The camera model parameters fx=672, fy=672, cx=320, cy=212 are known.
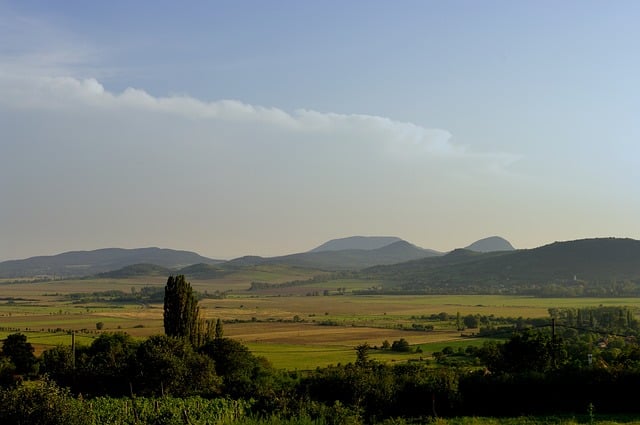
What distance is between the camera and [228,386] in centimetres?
4391

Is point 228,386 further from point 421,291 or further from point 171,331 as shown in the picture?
point 421,291

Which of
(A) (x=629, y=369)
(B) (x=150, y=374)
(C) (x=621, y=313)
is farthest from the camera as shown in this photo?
(C) (x=621, y=313)

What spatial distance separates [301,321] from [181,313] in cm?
5430

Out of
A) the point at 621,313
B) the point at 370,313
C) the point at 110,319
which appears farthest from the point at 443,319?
the point at 110,319

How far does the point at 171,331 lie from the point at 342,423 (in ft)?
138

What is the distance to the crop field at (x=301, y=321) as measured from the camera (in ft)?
230

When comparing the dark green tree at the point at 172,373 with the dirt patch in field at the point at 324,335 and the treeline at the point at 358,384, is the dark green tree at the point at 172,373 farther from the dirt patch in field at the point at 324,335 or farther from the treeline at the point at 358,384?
the dirt patch in field at the point at 324,335

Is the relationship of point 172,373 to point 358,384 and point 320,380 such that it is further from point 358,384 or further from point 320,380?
point 358,384

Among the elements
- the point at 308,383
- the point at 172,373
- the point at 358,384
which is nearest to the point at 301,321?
the point at 172,373

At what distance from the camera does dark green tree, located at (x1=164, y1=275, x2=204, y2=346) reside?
56062 millimetres

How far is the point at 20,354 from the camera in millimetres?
57656

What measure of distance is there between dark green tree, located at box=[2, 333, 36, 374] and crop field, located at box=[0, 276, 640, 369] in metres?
7.35

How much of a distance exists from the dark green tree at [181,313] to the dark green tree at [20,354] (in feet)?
40.5

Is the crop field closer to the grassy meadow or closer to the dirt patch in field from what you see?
the grassy meadow
